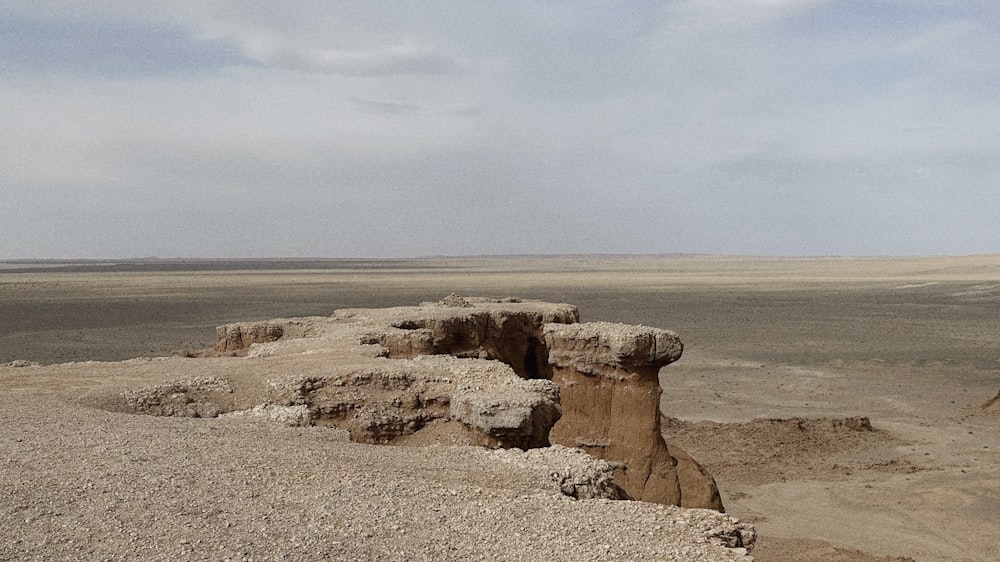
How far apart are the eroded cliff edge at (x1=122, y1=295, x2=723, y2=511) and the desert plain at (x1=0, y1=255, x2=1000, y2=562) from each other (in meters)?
1.52

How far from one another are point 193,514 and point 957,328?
155 feet

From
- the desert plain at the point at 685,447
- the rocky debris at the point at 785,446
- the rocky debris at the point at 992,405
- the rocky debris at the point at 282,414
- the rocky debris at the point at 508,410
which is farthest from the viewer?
the rocky debris at the point at 992,405

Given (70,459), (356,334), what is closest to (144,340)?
(356,334)

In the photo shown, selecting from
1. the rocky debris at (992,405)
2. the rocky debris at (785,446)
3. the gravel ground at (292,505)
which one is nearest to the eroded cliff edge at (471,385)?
the gravel ground at (292,505)

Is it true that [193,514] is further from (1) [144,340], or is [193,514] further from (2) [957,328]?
(2) [957,328]

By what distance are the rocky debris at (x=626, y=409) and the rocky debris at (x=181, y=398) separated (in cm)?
722

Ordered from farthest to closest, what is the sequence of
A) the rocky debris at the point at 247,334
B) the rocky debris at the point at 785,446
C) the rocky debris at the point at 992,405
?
the rocky debris at the point at 992,405, the rocky debris at the point at 785,446, the rocky debris at the point at 247,334

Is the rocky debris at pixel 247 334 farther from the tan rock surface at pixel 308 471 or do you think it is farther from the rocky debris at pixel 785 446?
the rocky debris at pixel 785 446

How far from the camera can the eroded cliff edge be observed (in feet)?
39.9

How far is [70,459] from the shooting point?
849 centimetres

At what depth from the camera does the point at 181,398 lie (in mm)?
12430

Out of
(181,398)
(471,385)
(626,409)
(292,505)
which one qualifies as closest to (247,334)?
(181,398)

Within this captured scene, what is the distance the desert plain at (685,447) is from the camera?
7109 millimetres

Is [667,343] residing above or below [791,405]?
above
